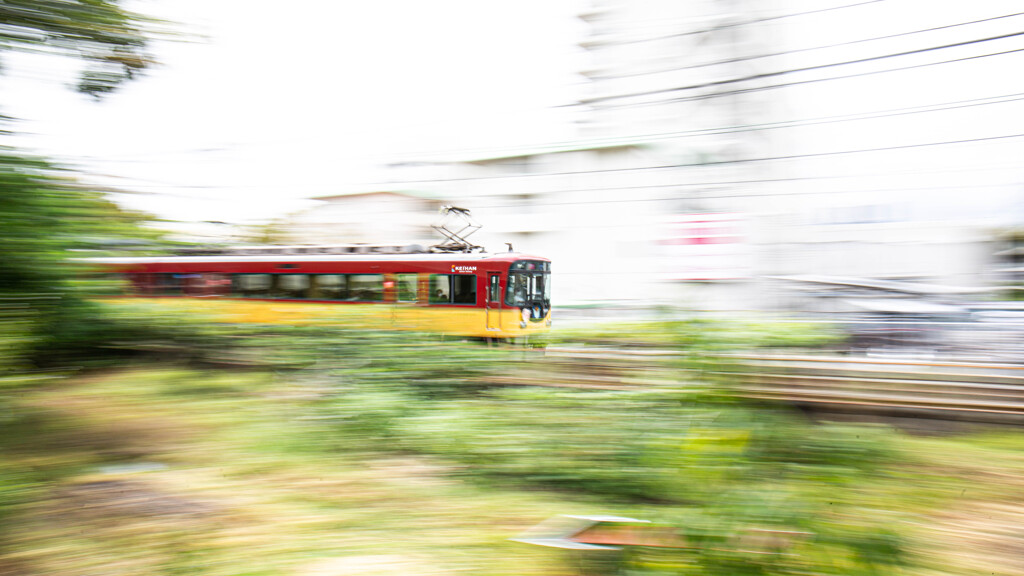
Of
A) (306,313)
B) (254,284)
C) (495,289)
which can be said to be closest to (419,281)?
(495,289)

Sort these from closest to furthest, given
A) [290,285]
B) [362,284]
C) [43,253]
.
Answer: [43,253]
[362,284]
[290,285]

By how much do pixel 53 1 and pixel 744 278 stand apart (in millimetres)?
3659

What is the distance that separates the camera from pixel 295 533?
314 centimetres

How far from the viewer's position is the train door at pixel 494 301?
29.2 feet

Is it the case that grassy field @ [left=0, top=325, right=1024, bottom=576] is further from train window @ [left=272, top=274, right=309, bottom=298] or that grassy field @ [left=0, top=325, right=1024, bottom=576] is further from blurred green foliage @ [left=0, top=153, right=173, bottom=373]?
train window @ [left=272, top=274, right=309, bottom=298]

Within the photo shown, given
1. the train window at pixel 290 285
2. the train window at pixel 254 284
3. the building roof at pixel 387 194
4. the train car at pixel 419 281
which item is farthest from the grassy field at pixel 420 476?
the train window at pixel 254 284

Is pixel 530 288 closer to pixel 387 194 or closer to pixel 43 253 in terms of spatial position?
pixel 387 194

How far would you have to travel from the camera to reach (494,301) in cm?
892

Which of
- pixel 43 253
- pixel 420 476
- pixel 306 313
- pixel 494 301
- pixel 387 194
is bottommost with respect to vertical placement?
pixel 420 476

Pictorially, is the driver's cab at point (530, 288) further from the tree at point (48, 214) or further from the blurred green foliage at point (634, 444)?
the tree at point (48, 214)

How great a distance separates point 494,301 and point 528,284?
763 mm

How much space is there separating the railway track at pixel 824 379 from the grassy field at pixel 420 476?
0.13m

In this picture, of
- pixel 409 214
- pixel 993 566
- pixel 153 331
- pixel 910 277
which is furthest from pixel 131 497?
pixel 910 277

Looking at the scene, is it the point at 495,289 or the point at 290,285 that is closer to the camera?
the point at 495,289
